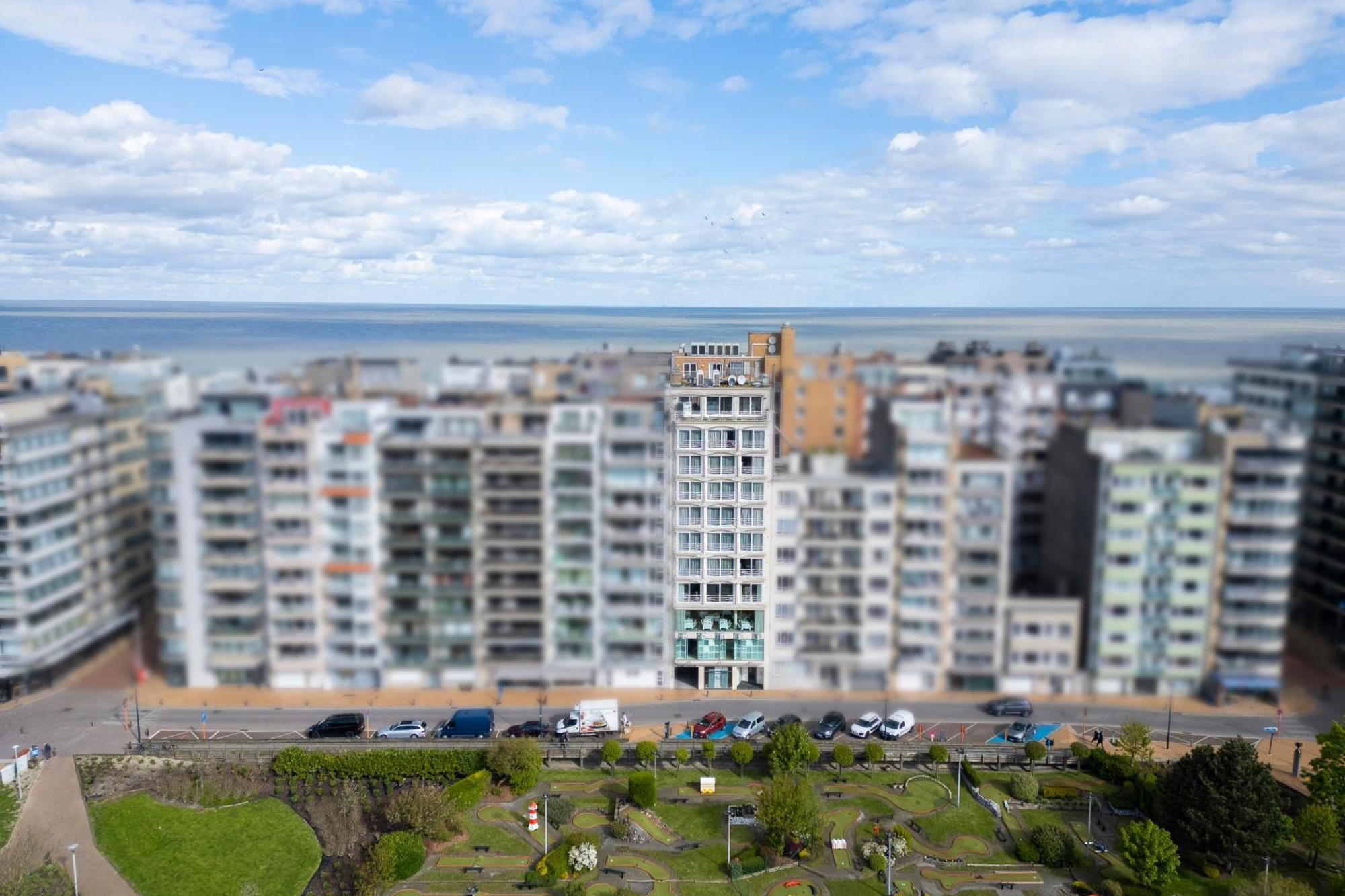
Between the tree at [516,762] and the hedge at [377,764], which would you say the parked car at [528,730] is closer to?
the tree at [516,762]

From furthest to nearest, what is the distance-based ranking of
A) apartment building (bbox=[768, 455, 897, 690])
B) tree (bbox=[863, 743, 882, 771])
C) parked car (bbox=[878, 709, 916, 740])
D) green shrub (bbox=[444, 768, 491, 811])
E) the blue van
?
the blue van, tree (bbox=[863, 743, 882, 771]), parked car (bbox=[878, 709, 916, 740]), green shrub (bbox=[444, 768, 491, 811]), apartment building (bbox=[768, 455, 897, 690])

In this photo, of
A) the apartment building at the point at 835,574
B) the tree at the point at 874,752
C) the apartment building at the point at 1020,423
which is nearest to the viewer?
the apartment building at the point at 1020,423

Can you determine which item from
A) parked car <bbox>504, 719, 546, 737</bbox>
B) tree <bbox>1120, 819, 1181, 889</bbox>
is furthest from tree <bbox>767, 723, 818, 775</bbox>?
tree <bbox>1120, 819, 1181, 889</bbox>

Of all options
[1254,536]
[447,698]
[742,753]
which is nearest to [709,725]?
[742,753]

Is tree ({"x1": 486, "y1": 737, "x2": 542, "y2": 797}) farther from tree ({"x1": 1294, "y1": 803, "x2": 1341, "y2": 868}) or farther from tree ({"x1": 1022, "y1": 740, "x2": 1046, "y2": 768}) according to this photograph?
tree ({"x1": 1294, "y1": 803, "x2": 1341, "y2": 868})

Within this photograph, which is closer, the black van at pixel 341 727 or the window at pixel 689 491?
the black van at pixel 341 727

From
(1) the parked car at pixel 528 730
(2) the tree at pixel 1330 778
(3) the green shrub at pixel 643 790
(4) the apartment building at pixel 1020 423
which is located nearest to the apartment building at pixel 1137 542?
(4) the apartment building at pixel 1020 423

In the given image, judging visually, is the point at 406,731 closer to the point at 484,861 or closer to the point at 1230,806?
the point at 484,861
